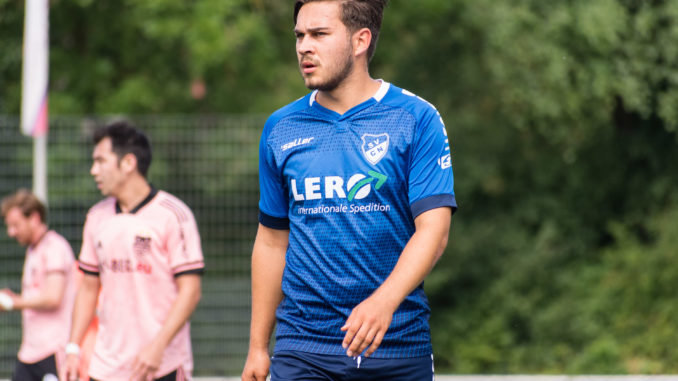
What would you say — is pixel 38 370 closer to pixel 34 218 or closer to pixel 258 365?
pixel 34 218

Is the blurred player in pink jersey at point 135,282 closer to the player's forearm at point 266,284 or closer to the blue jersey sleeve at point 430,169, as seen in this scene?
the player's forearm at point 266,284

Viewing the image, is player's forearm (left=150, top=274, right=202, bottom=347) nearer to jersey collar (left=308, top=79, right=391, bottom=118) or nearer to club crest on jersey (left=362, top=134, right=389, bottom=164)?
jersey collar (left=308, top=79, right=391, bottom=118)

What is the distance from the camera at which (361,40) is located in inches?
135

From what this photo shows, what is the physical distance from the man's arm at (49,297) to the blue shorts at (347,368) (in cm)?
390

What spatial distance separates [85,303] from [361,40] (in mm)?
2777

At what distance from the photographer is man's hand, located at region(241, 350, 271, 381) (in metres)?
3.54

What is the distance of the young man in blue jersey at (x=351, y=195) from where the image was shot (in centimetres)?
333

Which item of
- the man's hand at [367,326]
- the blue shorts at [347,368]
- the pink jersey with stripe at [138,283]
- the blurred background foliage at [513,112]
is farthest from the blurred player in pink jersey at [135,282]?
the blurred background foliage at [513,112]

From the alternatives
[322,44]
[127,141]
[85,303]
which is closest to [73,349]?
[85,303]

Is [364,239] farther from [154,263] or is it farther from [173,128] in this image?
[173,128]

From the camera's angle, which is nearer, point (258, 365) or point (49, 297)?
point (258, 365)

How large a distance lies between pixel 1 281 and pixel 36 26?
2813 millimetres

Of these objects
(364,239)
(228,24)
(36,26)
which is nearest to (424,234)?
(364,239)

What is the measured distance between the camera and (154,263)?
5340mm
